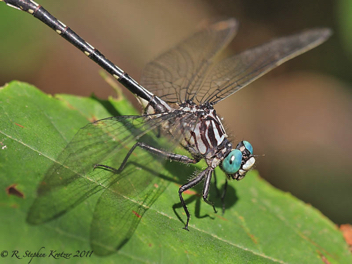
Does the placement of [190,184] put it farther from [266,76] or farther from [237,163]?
[266,76]

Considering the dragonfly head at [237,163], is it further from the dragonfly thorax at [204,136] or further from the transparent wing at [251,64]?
the transparent wing at [251,64]

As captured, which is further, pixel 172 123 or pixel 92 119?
pixel 92 119

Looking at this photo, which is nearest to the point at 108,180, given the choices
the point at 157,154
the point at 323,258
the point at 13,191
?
the point at 157,154

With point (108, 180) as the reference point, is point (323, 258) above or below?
above

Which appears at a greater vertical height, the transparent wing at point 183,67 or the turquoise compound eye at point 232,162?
the transparent wing at point 183,67

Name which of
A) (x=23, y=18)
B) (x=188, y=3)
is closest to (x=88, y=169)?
(x=23, y=18)

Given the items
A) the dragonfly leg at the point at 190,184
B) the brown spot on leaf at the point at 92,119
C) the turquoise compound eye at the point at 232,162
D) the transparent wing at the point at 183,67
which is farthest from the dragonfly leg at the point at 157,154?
the transparent wing at the point at 183,67

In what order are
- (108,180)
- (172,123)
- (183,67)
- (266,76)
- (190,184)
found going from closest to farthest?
(108,180) → (190,184) → (172,123) → (183,67) → (266,76)
